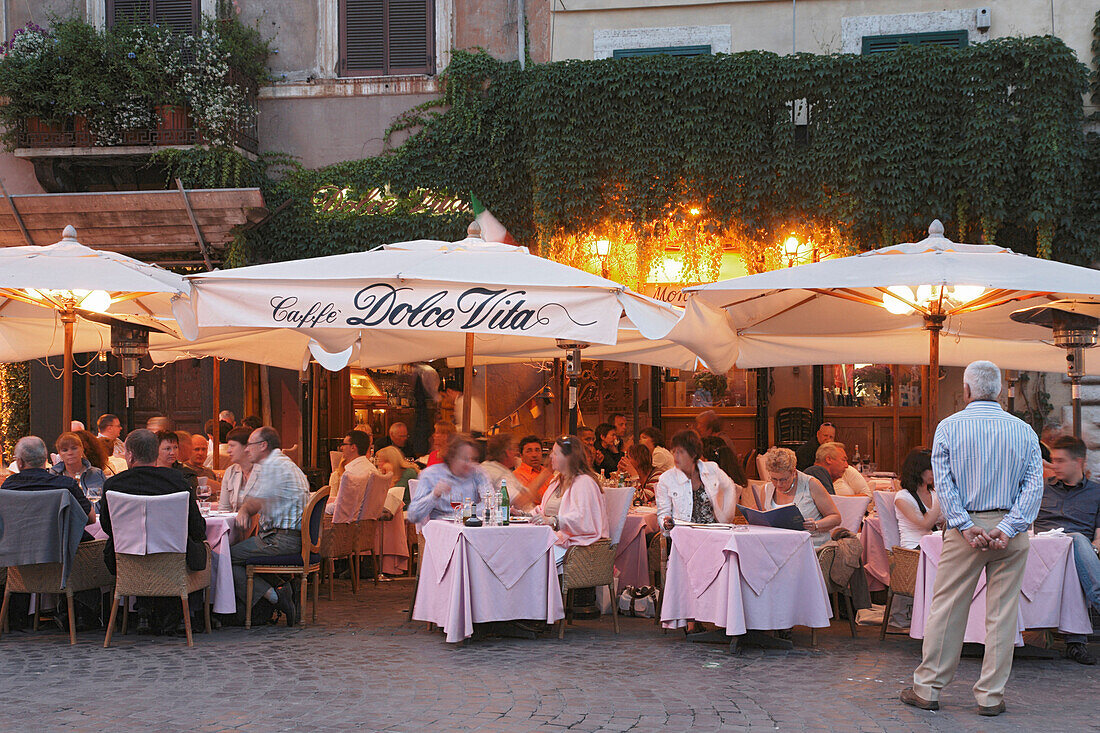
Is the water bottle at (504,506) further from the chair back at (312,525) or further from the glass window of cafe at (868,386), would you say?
the glass window of cafe at (868,386)

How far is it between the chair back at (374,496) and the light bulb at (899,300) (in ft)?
15.7

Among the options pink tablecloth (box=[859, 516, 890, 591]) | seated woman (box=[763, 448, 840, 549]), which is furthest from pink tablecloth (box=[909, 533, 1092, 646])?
pink tablecloth (box=[859, 516, 890, 591])

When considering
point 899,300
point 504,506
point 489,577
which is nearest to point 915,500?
point 899,300

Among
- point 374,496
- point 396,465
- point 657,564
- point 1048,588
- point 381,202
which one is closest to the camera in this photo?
point 1048,588

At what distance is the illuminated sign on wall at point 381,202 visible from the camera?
15430mm

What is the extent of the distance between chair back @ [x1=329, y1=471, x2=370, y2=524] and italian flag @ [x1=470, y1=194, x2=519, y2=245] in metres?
5.53

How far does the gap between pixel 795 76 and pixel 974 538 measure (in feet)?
30.9

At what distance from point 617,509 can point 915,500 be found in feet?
7.56

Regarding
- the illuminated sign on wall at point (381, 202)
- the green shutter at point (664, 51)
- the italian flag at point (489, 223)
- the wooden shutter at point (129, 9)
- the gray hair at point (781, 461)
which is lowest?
the gray hair at point (781, 461)

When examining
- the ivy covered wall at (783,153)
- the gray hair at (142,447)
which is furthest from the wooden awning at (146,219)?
the gray hair at (142,447)

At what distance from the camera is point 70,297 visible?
966 centimetres

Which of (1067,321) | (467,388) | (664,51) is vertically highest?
(664,51)

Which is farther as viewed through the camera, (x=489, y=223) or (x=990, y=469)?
(x=489, y=223)

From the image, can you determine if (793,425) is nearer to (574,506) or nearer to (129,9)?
(574,506)
